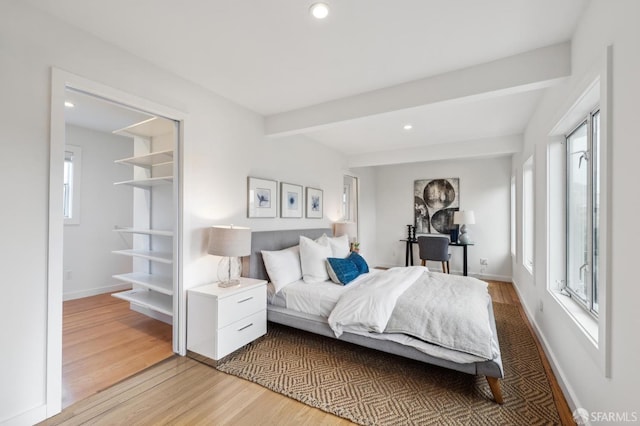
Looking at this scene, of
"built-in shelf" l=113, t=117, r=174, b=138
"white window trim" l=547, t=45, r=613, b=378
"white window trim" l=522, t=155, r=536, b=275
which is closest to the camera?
"white window trim" l=547, t=45, r=613, b=378

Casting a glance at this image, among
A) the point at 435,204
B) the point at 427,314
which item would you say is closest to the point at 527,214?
the point at 435,204

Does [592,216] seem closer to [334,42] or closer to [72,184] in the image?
[334,42]

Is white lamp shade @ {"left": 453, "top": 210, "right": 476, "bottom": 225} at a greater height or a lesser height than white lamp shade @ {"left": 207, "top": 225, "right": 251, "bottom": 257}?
greater

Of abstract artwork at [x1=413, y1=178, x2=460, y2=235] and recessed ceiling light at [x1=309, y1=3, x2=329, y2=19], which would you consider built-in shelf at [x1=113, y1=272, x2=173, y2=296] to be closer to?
recessed ceiling light at [x1=309, y1=3, x2=329, y2=19]

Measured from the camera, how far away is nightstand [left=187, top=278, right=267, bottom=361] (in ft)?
7.76

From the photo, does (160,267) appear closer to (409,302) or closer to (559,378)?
(409,302)

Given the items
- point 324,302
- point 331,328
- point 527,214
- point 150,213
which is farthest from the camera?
point 527,214

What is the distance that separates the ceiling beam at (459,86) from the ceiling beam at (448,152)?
2290mm

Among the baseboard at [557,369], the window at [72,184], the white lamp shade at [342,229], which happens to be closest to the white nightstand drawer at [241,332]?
the white lamp shade at [342,229]

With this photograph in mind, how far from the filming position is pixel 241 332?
2549 millimetres

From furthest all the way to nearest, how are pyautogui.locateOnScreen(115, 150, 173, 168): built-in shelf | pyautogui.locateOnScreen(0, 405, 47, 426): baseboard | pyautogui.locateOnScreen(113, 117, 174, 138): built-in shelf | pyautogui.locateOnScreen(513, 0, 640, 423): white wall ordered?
pyautogui.locateOnScreen(115, 150, 173, 168): built-in shelf, pyautogui.locateOnScreen(113, 117, 174, 138): built-in shelf, pyautogui.locateOnScreen(0, 405, 47, 426): baseboard, pyautogui.locateOnScreen(513, 0, 640, 423): white wall

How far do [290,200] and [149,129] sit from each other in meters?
1.87

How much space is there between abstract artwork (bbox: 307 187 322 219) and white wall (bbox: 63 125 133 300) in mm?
3073

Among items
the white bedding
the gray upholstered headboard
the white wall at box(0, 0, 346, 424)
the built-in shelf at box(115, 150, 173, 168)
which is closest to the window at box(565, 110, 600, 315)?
the white bedding
